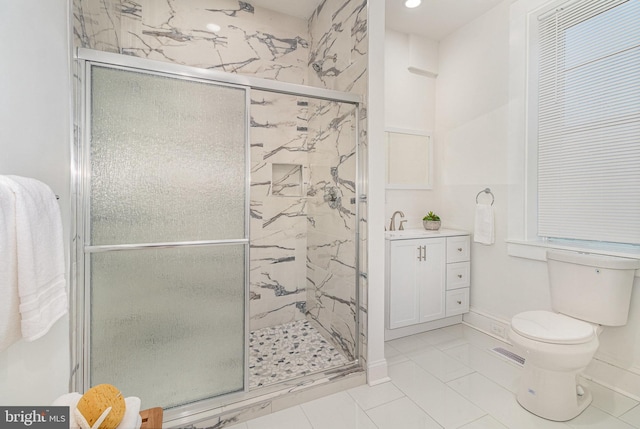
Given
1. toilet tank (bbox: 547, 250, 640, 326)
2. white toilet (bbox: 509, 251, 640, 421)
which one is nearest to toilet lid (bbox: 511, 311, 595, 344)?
white toilet (bbox: 509, 251, 640, 421)

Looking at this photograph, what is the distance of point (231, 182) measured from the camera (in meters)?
1.61

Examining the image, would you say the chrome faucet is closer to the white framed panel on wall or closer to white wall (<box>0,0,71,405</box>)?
the white framed panel on wall

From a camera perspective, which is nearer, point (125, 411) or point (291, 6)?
point (125, 411)

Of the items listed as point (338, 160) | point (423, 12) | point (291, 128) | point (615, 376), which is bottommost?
point (615, 376)

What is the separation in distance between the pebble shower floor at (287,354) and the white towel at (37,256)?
1.19 metres

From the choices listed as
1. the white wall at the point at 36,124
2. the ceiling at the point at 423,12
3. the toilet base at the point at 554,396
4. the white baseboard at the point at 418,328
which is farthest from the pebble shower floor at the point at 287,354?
the ceiling at the point at 423,12

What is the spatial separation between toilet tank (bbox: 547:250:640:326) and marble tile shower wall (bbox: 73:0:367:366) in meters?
1.32

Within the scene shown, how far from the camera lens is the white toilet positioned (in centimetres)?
157

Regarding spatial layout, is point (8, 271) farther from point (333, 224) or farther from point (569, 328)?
point (569, 328)

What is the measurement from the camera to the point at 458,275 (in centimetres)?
277

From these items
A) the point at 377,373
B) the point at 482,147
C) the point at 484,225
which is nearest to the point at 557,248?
the point at 484,225

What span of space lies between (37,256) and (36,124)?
525 mm

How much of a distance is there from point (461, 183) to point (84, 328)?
10.1 ft

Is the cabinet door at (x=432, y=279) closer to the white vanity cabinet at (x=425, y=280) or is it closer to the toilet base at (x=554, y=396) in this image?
the white vanity cabinet at (x=425, y=280)
